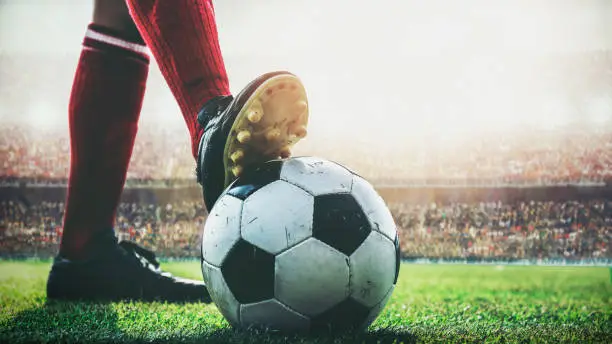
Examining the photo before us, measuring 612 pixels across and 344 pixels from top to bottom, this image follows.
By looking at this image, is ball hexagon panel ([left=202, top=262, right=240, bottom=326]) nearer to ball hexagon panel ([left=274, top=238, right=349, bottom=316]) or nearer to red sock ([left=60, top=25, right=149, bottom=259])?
ball hexagon panel ([left=274, top=238, right=349, bottom=316])

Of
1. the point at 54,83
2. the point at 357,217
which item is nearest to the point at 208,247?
the point at 357,217

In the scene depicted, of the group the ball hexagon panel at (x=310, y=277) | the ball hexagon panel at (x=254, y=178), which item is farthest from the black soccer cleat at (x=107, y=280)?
the ball hexagon panel at (x=310, y=277)

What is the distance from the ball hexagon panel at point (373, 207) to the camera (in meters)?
1.37

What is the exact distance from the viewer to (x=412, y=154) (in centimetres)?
1061

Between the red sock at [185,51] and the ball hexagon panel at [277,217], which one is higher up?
the red sock at [185,51]

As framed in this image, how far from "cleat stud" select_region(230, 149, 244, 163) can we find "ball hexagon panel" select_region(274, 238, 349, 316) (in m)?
0.30

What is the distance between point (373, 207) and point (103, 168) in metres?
1.18

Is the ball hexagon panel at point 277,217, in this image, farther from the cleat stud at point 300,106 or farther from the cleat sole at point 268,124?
the cleat stud at point 300,106

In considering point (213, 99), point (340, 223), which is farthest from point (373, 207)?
point (213, 99)

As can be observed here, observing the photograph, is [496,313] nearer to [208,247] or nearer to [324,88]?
[208,247]

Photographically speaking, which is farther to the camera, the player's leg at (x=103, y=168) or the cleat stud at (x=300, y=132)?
the player's leg at (x=103, y=168)

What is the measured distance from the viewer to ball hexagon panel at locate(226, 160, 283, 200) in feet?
4.49

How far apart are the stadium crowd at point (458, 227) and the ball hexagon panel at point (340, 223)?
6.86m

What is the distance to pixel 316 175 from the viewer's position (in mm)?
1388
